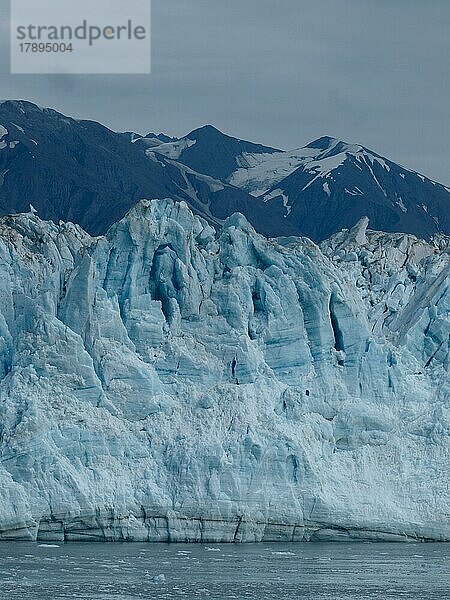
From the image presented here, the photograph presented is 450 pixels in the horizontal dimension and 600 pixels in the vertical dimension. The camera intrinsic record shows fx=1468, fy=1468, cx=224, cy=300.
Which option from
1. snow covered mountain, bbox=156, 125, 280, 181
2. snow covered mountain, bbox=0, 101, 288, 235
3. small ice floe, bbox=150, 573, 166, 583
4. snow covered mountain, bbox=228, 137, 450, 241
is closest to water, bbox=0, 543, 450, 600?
small ice floe, bbox=150, 573, 166, 583

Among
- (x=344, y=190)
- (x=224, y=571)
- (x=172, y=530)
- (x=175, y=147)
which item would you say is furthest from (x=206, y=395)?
(x=175, y=147)

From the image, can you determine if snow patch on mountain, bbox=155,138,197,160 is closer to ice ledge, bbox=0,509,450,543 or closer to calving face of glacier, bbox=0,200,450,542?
calving face of glacier, bbox=0,200,450,542

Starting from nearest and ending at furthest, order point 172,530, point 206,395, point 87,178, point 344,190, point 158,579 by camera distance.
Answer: point 158,579
point 172,530
point 206,395
point 87,178
point 344,190

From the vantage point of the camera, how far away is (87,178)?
107500 mm

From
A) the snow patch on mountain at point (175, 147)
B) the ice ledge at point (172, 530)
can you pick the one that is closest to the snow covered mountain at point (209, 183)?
the snow patch on mountain at point (175, 147)

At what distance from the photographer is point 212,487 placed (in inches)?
1261

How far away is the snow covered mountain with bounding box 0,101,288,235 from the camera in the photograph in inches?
3954

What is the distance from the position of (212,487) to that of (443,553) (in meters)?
5.34

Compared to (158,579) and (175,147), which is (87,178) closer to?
(175,147)

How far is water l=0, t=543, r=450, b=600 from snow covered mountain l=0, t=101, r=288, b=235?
6267 cm

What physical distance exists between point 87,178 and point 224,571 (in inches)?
3182

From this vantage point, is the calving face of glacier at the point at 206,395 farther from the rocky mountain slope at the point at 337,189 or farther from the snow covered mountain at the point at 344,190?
the snow covered mountain at the point at 344,190

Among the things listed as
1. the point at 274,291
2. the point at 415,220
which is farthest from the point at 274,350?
the point at 415,220

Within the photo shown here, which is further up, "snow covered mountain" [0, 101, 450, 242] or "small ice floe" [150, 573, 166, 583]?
"snow covered mountain" [0, 101, 450, 242]
